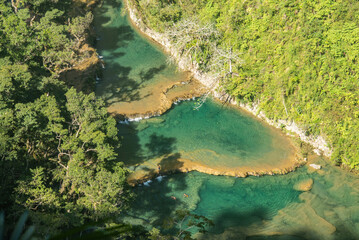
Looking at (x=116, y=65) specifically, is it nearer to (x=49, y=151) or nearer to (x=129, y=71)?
(x=129, y=71)

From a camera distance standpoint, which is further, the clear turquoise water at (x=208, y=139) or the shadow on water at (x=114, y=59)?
the shadow on water at (x=114, y=59)

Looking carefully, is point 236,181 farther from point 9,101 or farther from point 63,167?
point 9,101

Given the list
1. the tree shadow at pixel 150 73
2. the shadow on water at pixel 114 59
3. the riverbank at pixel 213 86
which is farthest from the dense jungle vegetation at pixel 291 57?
the shadow on water at pixel 114 59

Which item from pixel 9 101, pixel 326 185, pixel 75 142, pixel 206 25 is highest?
pixel 206 25

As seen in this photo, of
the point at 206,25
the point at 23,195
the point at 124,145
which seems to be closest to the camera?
the point at 23,195

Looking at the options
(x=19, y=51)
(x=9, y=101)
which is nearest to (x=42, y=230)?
(x=9, y=101)

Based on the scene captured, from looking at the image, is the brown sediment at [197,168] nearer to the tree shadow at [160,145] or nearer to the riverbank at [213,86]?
the tree shadow at [160,145]

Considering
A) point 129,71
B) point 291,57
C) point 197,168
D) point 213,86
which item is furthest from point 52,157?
point 291,57

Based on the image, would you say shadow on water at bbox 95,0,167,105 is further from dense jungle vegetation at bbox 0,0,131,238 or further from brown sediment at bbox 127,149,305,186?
brown sediment at bbox 127,149,305,186
